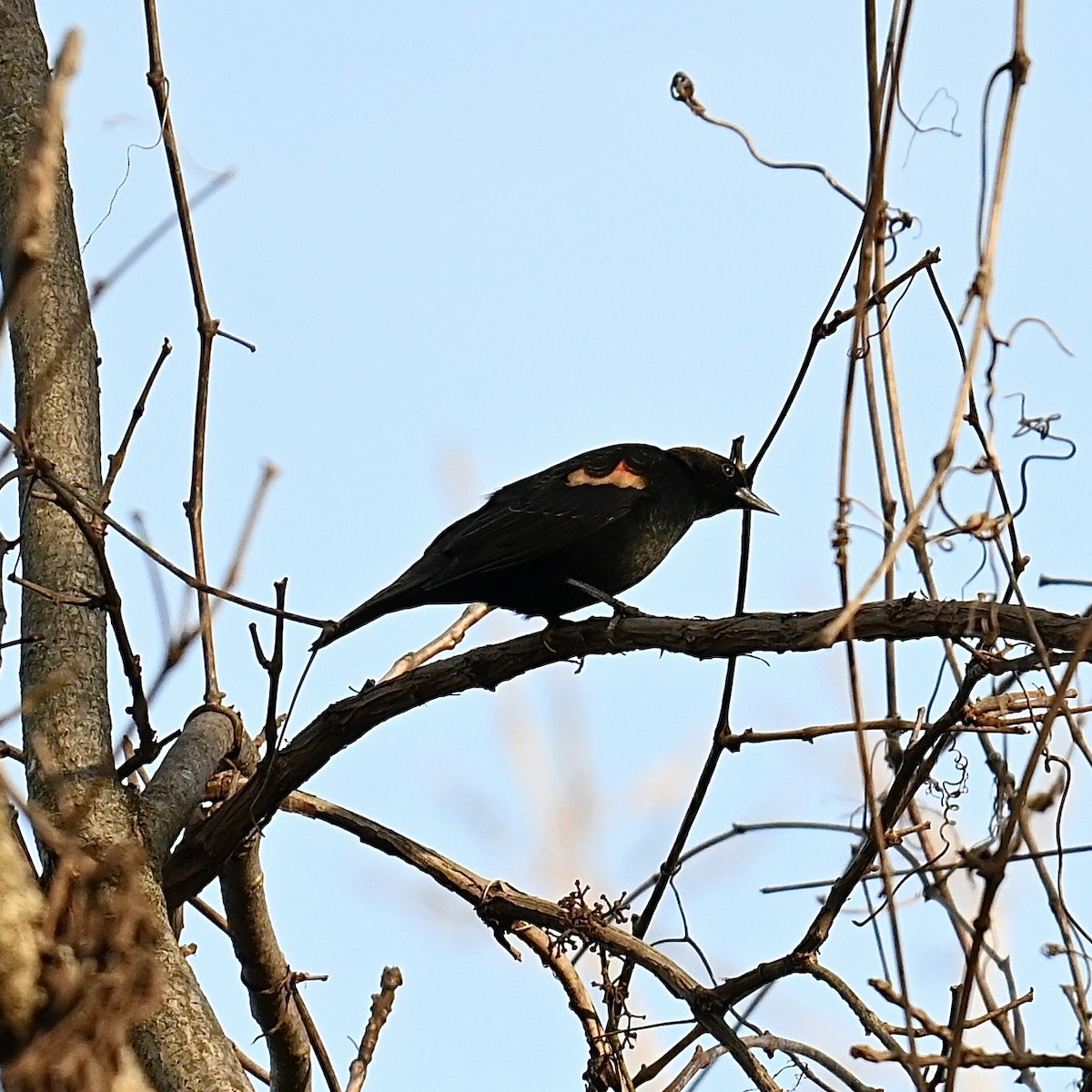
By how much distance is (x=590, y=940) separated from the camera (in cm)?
379

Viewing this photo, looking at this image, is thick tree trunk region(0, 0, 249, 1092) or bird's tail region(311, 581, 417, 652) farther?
bird's tail region(311, 581, 417, 652)

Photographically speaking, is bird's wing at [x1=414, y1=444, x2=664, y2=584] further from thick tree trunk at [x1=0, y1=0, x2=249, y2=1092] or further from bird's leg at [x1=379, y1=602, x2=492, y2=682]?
thick tree trunk at [x1=0, y1=0, x2=249, y2=1092]

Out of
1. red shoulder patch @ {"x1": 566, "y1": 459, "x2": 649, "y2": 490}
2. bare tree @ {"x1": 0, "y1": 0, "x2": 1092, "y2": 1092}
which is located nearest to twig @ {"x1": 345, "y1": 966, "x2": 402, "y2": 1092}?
bare tree @ {"x1": 0, "y1": 0, "x2": 1092, "y2": 1092}

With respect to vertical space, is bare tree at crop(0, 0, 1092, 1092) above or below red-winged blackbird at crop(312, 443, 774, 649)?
below

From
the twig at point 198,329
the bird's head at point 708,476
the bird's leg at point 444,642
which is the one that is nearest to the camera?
the twig at point 198,329

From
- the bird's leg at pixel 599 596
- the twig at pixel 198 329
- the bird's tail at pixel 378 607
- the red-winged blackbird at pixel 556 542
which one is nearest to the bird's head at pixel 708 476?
the red-winged blackbird at pixel 556 542

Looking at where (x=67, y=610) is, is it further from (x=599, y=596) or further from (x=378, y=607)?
(x=599, y=596)

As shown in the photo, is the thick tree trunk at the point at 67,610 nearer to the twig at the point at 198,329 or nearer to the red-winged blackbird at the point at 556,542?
the twig at the point at 198,329

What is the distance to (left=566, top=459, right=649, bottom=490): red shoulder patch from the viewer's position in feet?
18.3

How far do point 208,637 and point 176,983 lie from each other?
4.84 feet

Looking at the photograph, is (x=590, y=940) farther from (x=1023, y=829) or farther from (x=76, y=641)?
(x=1023, y=829)

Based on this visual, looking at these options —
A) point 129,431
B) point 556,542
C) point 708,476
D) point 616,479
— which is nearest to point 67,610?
point 129,431

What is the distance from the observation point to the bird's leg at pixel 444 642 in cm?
479

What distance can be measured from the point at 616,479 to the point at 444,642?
3.32 feet
